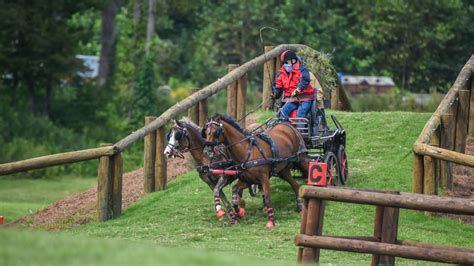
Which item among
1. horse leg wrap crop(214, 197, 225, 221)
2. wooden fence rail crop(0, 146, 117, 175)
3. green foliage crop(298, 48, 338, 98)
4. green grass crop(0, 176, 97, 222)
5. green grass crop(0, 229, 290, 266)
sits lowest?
green grass crop(0, 176, 97, 222)

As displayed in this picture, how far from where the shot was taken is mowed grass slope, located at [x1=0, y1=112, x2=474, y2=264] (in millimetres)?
16734

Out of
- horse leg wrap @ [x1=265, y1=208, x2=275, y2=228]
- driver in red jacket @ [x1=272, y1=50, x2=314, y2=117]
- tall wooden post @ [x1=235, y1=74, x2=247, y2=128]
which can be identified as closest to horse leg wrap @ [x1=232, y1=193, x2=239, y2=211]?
horse leg wrap @ [x1=265, y1=208, x2=275, y2=228]

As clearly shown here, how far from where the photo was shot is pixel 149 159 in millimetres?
20609

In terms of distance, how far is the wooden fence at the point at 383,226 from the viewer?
1338 cm

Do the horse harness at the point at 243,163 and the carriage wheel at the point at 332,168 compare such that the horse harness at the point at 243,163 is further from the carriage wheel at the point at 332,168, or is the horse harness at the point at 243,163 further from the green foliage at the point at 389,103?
the green foliage at the point at 389,103

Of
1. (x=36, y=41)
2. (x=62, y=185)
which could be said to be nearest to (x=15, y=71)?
(x=36, y=41)

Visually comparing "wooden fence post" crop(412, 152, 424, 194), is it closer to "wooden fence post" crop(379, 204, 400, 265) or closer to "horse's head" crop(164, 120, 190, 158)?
"horse's head" crop(164, 120, 190, 158)

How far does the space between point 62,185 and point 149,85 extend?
453 inches

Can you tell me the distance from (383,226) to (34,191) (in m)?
18.8

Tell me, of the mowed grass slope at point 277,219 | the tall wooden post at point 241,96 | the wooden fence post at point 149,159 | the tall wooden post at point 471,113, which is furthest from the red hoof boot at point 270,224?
the tall wooden post at point 471,113

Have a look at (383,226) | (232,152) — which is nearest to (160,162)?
(232,152)

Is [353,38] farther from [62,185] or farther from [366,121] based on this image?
[366,121]

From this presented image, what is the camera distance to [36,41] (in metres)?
39.8

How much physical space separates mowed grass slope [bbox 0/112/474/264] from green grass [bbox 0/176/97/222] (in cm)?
681
